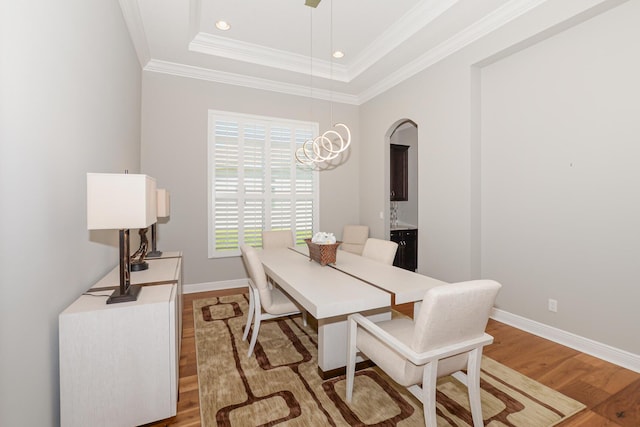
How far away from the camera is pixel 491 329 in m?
3.05

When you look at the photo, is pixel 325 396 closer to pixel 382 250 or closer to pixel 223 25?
pixel 382 250

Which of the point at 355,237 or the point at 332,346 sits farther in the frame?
the point at 355,237

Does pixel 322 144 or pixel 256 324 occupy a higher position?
pixel 322 144

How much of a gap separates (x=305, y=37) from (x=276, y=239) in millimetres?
2486

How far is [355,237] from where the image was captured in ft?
16.0

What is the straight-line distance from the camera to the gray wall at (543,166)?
2346 mm

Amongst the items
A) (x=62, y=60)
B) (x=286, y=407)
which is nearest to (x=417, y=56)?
(x=62, y=60)

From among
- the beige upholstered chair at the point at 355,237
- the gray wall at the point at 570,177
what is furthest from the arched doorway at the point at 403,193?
the gray wall at the point at 570,177

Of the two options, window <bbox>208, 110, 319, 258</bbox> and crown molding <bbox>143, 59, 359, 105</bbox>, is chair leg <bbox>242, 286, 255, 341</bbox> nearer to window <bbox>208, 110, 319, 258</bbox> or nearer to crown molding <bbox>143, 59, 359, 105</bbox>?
window <bbox>208, 110, 319, 258</bbox>

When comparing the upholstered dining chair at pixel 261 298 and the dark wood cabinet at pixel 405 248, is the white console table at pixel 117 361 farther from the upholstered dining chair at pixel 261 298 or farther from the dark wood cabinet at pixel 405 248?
the dark wood cabinet at pixel 405 248

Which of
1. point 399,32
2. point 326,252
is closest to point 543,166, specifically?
point 399,32

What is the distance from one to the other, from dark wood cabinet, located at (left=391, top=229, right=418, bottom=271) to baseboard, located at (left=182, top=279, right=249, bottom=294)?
2.48 meters

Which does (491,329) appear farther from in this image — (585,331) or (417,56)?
(417,56)

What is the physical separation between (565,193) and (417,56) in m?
2.31
